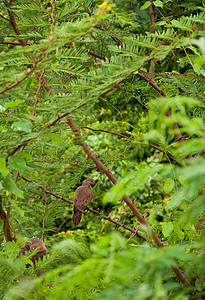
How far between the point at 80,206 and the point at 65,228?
213 cm

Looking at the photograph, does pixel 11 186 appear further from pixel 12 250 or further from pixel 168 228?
pixel 168 228

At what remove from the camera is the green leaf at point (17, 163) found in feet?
3.10

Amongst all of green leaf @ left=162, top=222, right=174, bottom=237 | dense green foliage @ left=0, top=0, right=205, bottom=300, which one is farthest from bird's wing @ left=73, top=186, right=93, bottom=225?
green leaf @ left=162, top=222, right=174, bottom=237

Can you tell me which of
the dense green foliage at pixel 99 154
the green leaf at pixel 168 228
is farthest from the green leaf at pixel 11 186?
the green leaf at pixel 168 228

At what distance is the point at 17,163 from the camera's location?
95 centimetres

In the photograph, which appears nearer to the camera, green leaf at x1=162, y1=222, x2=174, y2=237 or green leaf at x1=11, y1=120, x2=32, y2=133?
green leaf at x1=11, y1=120, x2=32, y2=133

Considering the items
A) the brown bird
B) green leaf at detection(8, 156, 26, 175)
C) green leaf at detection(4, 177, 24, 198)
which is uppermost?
green leaf at detection(8, 156, 26, 175)

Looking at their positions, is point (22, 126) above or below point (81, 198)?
above

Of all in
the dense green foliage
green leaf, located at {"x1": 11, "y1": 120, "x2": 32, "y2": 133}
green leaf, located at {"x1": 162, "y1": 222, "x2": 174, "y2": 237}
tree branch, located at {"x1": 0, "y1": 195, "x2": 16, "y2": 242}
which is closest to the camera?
the dense green foliage

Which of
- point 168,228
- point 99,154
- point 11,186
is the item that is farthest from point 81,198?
point 11,186

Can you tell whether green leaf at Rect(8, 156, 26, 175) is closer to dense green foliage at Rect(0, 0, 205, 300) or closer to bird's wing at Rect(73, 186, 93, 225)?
dense green foliage at Rect(0, 0, 205, 300)

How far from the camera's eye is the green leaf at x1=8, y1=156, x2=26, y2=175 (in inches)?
37.2

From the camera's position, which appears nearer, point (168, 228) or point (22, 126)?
point (22, 126)

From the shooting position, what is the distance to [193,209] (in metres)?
0.53
